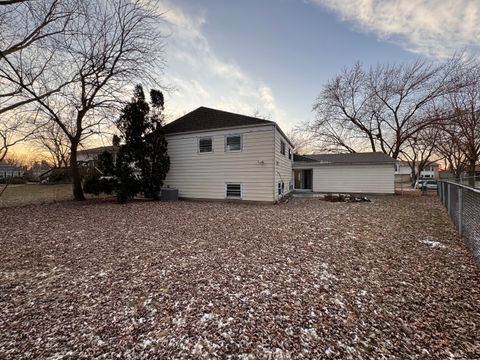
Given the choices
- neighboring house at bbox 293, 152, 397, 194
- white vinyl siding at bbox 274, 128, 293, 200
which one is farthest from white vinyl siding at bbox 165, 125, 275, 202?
neighboring house at bbox 293, 152, 397, 194

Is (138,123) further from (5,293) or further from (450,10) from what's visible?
(450,10)

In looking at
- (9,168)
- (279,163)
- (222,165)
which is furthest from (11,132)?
(9,168)

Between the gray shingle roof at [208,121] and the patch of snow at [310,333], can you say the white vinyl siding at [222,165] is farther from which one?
the patch of snow at [310,333]

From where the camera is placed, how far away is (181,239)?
5.27 metres

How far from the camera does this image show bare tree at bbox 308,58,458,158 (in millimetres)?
18902

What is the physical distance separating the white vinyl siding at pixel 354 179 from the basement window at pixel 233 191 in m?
9.55

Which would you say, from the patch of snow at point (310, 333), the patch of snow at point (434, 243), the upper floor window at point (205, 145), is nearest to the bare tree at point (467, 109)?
the patch of snow at point (434, 243)

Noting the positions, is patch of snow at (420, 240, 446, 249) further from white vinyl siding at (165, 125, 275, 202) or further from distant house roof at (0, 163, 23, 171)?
distant house roof at (0, 163, 23, 171)

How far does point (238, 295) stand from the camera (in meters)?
2.88

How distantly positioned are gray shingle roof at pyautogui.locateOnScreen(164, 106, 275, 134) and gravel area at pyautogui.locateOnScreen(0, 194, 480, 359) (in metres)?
6.88

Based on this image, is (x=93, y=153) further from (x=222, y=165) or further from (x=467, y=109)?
(x=467, y=109)

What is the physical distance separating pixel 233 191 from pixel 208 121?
408cm

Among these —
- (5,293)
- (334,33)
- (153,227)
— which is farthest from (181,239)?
(334,33)

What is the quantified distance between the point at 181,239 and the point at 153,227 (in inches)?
61.7
